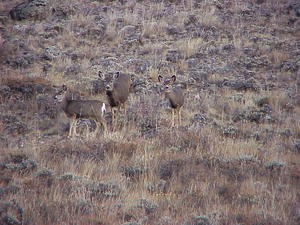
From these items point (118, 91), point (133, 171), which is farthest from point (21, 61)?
point (133, 171)

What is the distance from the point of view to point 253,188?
8.55 m

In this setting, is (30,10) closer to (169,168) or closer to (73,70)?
(73,70)

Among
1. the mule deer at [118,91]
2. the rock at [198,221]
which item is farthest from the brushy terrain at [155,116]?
the mule deer at [118,91]

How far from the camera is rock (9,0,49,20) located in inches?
837

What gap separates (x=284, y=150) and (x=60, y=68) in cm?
797

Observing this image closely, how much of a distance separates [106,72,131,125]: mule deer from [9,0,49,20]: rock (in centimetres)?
871

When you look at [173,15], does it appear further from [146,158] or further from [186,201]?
[186,201]

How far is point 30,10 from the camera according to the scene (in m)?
21.4

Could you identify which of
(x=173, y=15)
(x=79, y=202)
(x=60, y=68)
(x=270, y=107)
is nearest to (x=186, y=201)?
(x=79, y=202)

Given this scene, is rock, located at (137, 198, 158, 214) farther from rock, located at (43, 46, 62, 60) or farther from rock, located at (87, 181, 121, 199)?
rock, located at (43, 46, 62, 60)

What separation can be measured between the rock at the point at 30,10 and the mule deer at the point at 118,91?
8714mm

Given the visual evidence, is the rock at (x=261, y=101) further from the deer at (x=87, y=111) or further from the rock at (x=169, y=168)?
the rock at (x=169, y=168)

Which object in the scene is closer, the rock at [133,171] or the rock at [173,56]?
the rock at [133,171]

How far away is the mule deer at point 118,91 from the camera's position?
13.2 m
